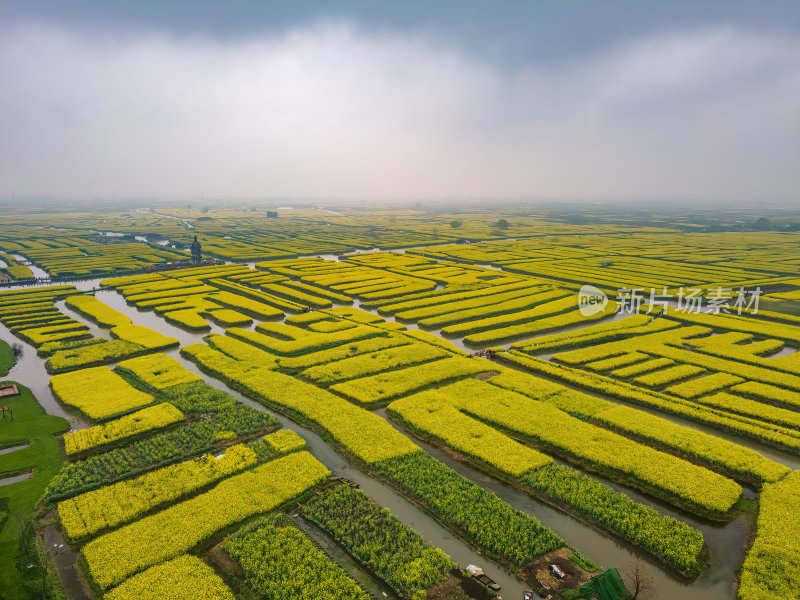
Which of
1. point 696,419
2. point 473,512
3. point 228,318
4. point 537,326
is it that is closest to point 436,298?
point 537,326

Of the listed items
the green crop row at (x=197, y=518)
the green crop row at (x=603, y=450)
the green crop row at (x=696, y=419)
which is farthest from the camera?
the green crop row at (x=696, y=419)

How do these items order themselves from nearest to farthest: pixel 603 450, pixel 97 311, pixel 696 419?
1. pixel 603 450
2. pixel 696 419
3. pixel 97 311

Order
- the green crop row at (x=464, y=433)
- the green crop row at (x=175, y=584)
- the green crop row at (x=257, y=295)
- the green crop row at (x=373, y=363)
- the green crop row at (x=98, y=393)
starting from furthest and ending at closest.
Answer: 1. the green crop row at (x=257, y=295)
2. the green crop row at (x=373, y=363)
3. the green crop row at (x=98, y=393)
4. the green crop row at (x=464, y=433)
5. the green crop row at (x=175, y=584)

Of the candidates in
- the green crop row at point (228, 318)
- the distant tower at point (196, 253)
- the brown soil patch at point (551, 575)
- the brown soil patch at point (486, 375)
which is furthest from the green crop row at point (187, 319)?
the brown soil patch at point (551, 575)

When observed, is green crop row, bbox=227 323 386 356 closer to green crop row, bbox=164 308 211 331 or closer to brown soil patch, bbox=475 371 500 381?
green crop row, bbox=164 308 211 331

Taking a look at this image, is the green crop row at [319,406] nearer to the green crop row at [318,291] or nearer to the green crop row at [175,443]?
the green crop row at [175,443]

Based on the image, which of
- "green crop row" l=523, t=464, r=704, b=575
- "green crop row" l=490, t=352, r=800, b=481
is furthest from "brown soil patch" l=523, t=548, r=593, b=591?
"green crop row" l=490, t=352, r=800, b=481

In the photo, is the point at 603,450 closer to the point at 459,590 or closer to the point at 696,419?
the point at 696,419
